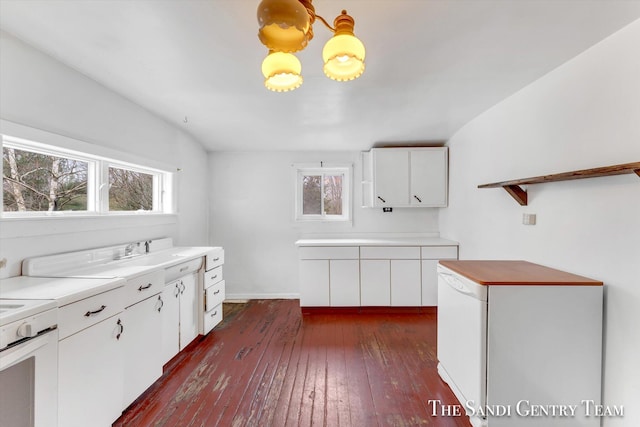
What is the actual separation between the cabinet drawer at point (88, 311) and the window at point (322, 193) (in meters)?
2.71

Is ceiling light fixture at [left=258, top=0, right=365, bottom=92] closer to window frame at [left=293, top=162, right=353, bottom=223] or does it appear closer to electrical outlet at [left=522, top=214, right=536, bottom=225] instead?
electrical outlet at [left=522, top=214, right=536, bottom=225]

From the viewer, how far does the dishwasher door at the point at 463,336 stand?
1.49m

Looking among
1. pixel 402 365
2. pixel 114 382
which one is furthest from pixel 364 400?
pixel 114 382

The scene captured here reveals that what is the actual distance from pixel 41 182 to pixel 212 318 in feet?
6.09

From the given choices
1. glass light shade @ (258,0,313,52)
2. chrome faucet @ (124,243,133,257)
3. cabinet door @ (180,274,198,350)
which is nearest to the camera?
glass light shade @ (258,0,313,52)

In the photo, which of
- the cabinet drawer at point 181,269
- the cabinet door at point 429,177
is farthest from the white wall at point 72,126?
the cabinet door at point 429,177

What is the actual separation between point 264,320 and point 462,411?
85.4 inches

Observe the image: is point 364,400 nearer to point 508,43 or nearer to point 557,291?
point 557,291

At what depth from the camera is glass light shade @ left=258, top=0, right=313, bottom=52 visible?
2.72 ft

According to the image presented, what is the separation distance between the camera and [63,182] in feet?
6.46

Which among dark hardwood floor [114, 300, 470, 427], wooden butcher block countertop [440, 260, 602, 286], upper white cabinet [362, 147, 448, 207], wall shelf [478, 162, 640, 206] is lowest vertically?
dark hardwood floor [114, 300, 470, 427]

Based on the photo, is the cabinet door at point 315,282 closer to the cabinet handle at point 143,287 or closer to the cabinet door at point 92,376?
the cabinet handle at point 143,287

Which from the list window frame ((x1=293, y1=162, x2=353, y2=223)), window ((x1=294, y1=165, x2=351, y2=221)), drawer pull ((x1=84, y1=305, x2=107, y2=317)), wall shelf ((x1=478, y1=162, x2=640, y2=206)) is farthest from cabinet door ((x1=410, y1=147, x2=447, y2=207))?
drawer pull ((x1=84, y1=305, x2=107, y2=317))

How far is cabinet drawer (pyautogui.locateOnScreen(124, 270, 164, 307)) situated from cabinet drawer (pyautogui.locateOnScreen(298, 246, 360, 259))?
1674mm
